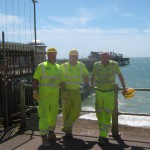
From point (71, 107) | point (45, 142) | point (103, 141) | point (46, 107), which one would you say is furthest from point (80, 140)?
point (46, 107)

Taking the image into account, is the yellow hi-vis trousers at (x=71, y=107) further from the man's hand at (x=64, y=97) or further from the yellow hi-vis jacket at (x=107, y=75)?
the yellow hi-vis jacket at (x=107, y=75)

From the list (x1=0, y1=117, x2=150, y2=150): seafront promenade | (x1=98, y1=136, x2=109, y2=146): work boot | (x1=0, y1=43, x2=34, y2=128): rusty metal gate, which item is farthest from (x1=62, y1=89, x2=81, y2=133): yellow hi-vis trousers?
(x1=0, y1=43, x2=34, y2=128): rusty metal gate

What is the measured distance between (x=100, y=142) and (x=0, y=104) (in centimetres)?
386

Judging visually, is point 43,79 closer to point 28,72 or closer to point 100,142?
point 100,142

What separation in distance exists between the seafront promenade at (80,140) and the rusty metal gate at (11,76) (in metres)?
0.74

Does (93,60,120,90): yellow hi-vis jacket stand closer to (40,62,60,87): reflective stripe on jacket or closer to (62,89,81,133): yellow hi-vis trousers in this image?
(62,89,81,133): yellow hi-vis trousers

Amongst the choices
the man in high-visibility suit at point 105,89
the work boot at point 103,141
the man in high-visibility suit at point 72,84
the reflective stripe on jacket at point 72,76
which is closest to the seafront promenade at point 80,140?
the work boot at point 103,141

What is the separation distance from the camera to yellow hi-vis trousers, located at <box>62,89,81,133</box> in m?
7.51

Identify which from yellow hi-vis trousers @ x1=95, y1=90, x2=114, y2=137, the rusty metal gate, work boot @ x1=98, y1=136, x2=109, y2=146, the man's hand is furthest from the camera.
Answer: the rusty metal gate

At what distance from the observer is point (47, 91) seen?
7.06 meters

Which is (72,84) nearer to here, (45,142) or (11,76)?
(45,142)

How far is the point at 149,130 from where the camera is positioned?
8.26m

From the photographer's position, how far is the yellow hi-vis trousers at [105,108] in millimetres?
7246

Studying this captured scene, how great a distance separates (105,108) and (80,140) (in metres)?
0.90
